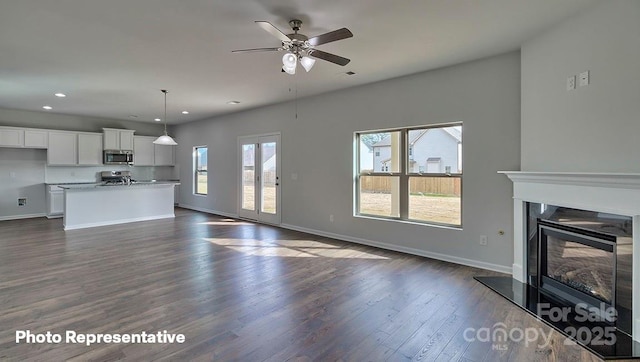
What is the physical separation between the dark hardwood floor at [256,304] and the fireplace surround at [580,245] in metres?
0.46

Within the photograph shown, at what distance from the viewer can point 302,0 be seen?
2.60 meters

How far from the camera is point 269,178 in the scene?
278 inches

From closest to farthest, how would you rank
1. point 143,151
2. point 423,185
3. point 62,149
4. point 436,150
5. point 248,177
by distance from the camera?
1. point 436,150
2. point 423,185
3. point 248,177
4. point 62,149
5. point 143,151

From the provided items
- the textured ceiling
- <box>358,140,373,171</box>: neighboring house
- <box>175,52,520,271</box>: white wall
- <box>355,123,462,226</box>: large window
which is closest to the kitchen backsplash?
the textured ceiling

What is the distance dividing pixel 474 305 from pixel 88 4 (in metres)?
4.44

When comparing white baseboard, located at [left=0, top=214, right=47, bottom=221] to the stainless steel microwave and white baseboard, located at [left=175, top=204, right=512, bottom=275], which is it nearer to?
the stainless steel microwave

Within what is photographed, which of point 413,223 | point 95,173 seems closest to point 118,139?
point 95,173

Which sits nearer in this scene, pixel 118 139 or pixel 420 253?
pixel 420 253

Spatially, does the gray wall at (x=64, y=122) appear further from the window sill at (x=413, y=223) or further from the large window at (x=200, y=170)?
the window sill at (x=413, y=223)

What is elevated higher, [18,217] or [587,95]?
[587,95]

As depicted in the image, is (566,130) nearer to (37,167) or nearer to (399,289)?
(399,289)

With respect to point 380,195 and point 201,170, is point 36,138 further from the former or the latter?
point 380,195

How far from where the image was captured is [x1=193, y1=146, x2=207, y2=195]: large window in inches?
355

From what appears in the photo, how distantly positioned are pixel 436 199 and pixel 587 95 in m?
2.19
